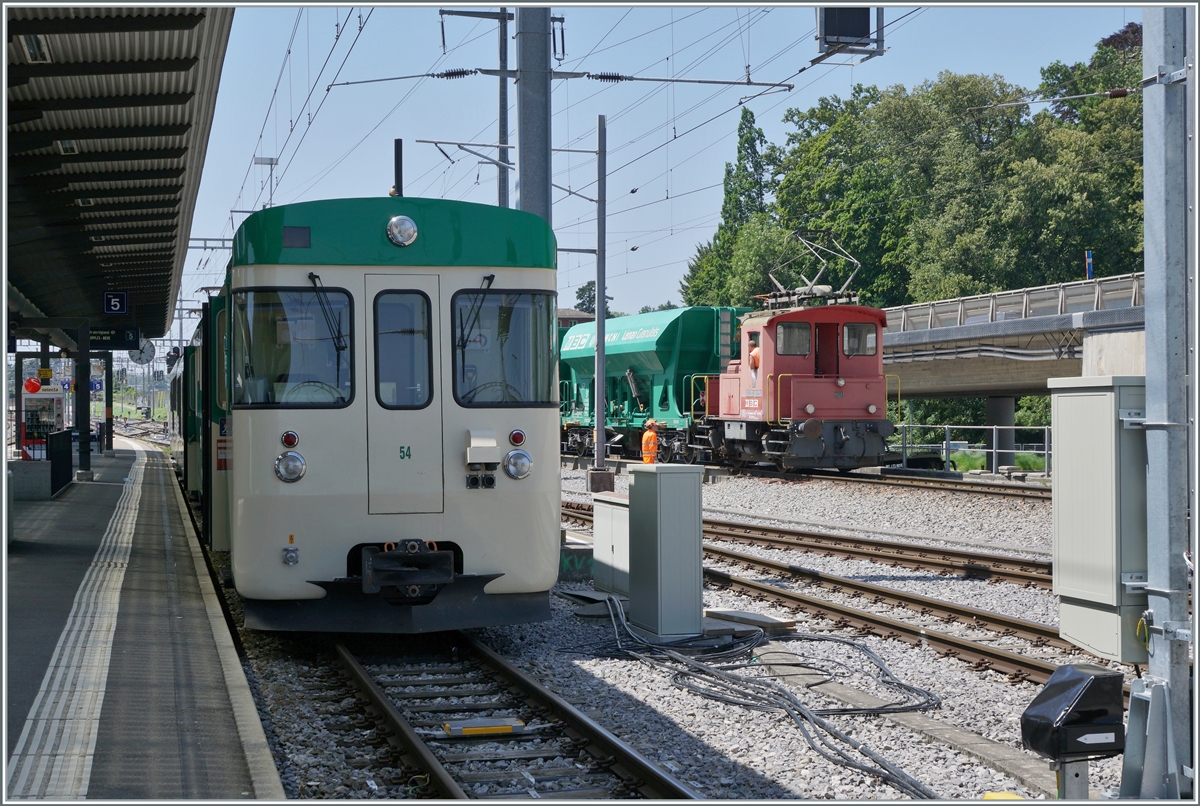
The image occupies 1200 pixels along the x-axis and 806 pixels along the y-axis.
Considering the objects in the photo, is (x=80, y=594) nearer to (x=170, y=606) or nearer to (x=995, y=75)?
(x=170, y=606)

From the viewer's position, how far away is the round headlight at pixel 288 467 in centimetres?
801

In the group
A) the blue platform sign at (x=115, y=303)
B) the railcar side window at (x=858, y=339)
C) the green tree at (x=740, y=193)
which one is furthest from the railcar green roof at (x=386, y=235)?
the green tree at (x=740, y=193)

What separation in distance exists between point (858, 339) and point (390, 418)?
17.2 meters

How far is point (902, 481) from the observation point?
21484 millimetres

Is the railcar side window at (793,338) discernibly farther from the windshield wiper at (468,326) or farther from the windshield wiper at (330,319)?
the windshield wiper at (330,319)

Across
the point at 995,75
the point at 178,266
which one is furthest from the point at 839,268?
the point at 178,266

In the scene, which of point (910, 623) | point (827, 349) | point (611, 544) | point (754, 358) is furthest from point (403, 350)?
point (827, 349)

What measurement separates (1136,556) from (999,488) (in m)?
14.3

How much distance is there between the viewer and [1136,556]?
203 inches

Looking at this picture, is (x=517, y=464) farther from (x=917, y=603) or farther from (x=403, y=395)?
(x=917, y=603)

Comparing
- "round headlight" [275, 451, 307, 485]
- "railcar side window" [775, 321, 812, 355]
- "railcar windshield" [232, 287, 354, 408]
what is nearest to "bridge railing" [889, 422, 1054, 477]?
"railcar side window" [775, 321, 812, 355]

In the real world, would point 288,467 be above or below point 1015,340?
below

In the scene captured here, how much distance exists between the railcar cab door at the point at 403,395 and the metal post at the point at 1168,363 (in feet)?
16.3

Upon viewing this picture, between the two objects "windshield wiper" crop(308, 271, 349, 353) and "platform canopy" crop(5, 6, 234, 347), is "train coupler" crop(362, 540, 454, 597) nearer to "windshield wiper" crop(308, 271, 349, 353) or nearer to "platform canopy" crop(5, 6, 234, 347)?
"windshield wiper" crop(308, 271, 349, 353)
